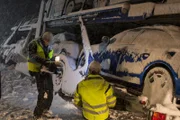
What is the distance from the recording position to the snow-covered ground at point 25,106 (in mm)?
4898

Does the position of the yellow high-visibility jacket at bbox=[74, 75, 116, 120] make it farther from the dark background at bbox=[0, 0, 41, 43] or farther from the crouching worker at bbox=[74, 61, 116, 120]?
the dark background at bbox=[0, 0, 41, 43]

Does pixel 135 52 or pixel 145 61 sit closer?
pixel 145 61

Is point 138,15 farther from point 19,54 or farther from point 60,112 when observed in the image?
point 19,54

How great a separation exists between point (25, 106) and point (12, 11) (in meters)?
12.5

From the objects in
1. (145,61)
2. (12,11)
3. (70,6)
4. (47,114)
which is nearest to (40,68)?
(47,114)

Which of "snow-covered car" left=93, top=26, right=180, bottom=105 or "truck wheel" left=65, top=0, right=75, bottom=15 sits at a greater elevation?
"truck wheel" left=65, top=0, right=75, bottom=15

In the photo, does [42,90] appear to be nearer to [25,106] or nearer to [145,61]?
[25,106]

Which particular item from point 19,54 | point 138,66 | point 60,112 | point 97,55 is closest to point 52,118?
point 60,112

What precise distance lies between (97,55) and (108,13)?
948 millimetres

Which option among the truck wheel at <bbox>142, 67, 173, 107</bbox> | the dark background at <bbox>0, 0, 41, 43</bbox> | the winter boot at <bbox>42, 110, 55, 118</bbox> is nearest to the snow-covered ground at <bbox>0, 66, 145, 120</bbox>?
the winter boot at <bbox>42, 110, 55, 118</bbox>

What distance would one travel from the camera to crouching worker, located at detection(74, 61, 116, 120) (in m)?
2.84

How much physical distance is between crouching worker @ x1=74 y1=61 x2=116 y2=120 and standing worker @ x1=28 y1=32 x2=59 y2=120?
1882mm

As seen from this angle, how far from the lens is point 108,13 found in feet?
17.6

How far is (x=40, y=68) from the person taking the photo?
184 inches
